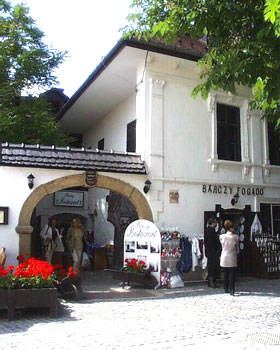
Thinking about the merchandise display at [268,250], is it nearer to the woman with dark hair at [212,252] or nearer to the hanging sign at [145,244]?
the woman with dark hair at [212,252]

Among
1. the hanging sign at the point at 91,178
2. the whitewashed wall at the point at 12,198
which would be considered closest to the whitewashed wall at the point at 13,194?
the whitewashed wall at the point at 12,198

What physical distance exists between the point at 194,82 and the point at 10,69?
21.4 ft

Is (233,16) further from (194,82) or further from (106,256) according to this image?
(106,256)

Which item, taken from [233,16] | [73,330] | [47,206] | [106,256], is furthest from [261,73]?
[47,206]

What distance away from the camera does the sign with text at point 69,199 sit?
1658 centimetres

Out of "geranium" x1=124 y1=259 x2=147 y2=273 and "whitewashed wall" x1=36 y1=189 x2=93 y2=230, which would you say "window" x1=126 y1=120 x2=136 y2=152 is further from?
"geranium" x1=124 y1=259 x2=147 y2=273

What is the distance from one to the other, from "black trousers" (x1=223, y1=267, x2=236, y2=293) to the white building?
234 cm

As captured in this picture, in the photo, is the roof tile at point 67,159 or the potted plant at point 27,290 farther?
the roof tile at point 67,159

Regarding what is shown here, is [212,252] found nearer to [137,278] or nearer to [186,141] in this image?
[137,278]

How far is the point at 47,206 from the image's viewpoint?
16.4 m

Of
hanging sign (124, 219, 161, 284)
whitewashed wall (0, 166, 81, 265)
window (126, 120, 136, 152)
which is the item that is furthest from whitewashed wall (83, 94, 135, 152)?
whitewashed wall (0, 166, 81, 265)

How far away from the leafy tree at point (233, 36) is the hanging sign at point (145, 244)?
13.7ft

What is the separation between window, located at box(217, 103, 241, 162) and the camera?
13.5m

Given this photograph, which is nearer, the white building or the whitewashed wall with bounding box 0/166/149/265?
the whitewashed wall with bounding box 0/166/149/265
